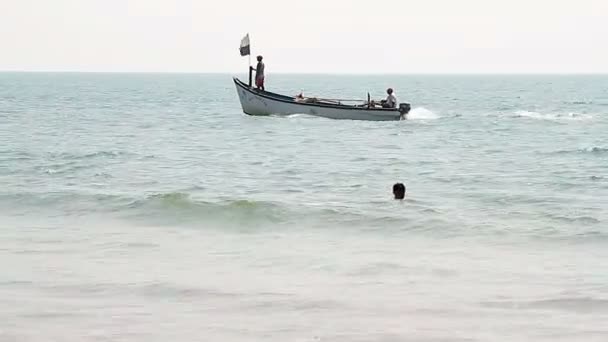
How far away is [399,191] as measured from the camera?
20125 millimetres

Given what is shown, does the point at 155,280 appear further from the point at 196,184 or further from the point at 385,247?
the point at 196,184

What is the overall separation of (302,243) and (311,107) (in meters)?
27.7

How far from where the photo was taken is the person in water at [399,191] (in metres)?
20.0

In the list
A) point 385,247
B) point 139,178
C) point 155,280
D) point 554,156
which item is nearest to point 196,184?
point 139,178

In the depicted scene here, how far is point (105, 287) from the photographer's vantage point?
38.5 feet

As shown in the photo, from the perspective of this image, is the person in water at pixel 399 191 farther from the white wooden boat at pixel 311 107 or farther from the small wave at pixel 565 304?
the white wooden boat at pixel 311 107

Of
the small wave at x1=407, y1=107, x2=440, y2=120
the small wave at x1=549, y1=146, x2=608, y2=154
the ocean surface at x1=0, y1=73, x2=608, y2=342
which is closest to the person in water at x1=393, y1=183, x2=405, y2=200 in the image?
the ocean surface at x1=0, y1=73, x2=608, y2=342

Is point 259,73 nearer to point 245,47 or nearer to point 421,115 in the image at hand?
point 245,47

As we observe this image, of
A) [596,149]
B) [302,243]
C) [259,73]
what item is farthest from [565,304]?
[259,73]

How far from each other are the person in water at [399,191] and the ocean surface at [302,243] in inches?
6.8

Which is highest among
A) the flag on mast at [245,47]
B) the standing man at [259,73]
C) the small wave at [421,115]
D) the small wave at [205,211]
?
the flag on mast at [245,47]

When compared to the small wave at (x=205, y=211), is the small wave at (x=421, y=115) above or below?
below

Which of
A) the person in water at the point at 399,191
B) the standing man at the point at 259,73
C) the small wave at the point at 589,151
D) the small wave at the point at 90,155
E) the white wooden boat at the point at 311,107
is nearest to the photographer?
the person in water at the point at 399,191

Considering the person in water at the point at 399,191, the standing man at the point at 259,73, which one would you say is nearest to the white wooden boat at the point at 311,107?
the standing man at the point at 259,73
